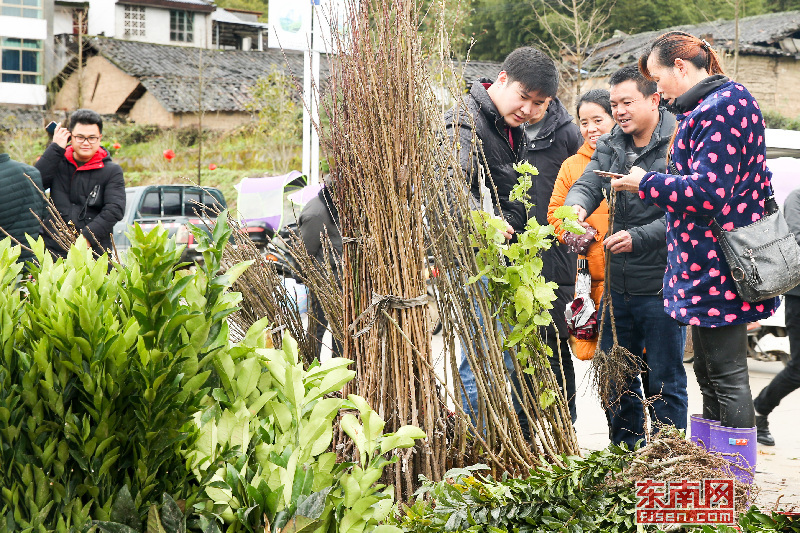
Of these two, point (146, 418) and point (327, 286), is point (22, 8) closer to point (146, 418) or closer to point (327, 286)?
point (327, 286)

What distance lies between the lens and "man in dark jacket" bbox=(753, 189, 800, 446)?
3.85 metres

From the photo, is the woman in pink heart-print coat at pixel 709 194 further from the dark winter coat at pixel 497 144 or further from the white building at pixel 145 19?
the white building at pixel 145 19

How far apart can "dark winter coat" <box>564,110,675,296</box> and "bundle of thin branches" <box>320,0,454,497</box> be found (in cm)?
107

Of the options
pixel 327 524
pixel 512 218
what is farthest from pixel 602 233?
pixel 327 524

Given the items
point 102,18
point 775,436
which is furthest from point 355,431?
point 102,18

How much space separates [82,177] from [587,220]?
2891 mm

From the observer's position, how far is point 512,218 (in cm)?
336

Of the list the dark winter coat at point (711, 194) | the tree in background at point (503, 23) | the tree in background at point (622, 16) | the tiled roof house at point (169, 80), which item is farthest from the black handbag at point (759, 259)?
the tree in background at point (503, 23)

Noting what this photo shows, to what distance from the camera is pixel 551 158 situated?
3.68m

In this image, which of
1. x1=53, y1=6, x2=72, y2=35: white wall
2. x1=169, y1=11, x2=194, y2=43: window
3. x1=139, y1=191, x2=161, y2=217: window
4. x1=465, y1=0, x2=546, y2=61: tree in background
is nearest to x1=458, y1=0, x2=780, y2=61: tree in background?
x1=465, y1=0, x2=546, y2=61: tree in background

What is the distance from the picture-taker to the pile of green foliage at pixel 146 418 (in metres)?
1.25

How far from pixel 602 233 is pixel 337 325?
1413mm

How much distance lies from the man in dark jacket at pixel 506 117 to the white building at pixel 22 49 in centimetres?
3478

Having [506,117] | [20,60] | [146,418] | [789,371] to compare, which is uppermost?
[20,60]
